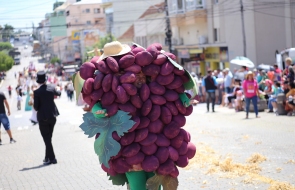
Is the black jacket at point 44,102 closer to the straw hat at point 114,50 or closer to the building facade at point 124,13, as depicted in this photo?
the straw hat at point 114,50

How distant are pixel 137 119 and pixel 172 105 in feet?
1.59

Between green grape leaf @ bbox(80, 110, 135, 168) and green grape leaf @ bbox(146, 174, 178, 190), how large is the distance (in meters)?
0.55

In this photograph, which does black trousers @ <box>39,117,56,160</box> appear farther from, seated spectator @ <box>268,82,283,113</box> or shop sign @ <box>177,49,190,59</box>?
shop sign @ <box>177,49,190,59</box>

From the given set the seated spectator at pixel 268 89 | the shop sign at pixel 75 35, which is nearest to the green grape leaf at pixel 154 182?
the seated spectator at pixel 268 89

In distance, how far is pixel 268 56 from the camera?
129ft

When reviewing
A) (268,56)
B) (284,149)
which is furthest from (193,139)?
(268,56)

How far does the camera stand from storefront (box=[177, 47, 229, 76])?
45125mm

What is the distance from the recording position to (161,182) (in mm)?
6824

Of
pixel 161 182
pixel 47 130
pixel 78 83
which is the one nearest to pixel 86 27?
pixel 47 130

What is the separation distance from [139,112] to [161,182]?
0.88 m

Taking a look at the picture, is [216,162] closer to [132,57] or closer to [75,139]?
[132,57]

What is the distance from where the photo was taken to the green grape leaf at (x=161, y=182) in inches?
265

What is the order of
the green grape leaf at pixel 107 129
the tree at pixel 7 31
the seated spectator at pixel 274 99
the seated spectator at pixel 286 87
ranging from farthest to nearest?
the tree at pixel 7 31 < the seated spectator at pixel 274 99 < the seated spectator at pixel 286 87 < the green grape leaf at pixel 107 129

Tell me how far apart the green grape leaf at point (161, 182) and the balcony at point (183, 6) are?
40394 mm
